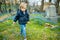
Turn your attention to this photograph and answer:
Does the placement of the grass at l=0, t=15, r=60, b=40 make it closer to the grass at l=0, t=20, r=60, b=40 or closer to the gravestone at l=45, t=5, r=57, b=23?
the grass at l=0, t=20, r=60, b=40

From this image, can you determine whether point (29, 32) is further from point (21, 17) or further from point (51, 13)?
point (51, 13)

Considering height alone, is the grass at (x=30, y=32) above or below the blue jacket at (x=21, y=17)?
below

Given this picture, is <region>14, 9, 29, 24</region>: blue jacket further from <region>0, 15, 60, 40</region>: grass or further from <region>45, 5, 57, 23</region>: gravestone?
<region>45, 5, 57, 23</region>: gravestone

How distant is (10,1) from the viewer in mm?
3154

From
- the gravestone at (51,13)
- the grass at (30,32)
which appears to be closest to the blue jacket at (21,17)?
the grass at (30,32)

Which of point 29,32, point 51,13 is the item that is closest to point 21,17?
point 29,32

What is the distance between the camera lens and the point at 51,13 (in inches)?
130

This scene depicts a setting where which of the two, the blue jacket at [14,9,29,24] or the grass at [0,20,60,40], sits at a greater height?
the blue jacket at [14,9,29,24]

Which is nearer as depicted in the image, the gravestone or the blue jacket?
the blue jacket

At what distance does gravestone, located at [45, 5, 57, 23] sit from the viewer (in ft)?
10.5

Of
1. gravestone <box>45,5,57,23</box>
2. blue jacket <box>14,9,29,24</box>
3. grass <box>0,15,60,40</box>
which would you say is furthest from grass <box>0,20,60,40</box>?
gravestone <box>45,5,57,23</box>

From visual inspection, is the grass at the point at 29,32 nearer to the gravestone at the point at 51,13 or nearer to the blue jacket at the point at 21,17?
the blue jacket at the point at 21,17

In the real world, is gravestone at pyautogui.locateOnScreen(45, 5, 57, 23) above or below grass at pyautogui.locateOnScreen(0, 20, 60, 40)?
above

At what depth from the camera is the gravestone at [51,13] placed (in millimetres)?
3195
